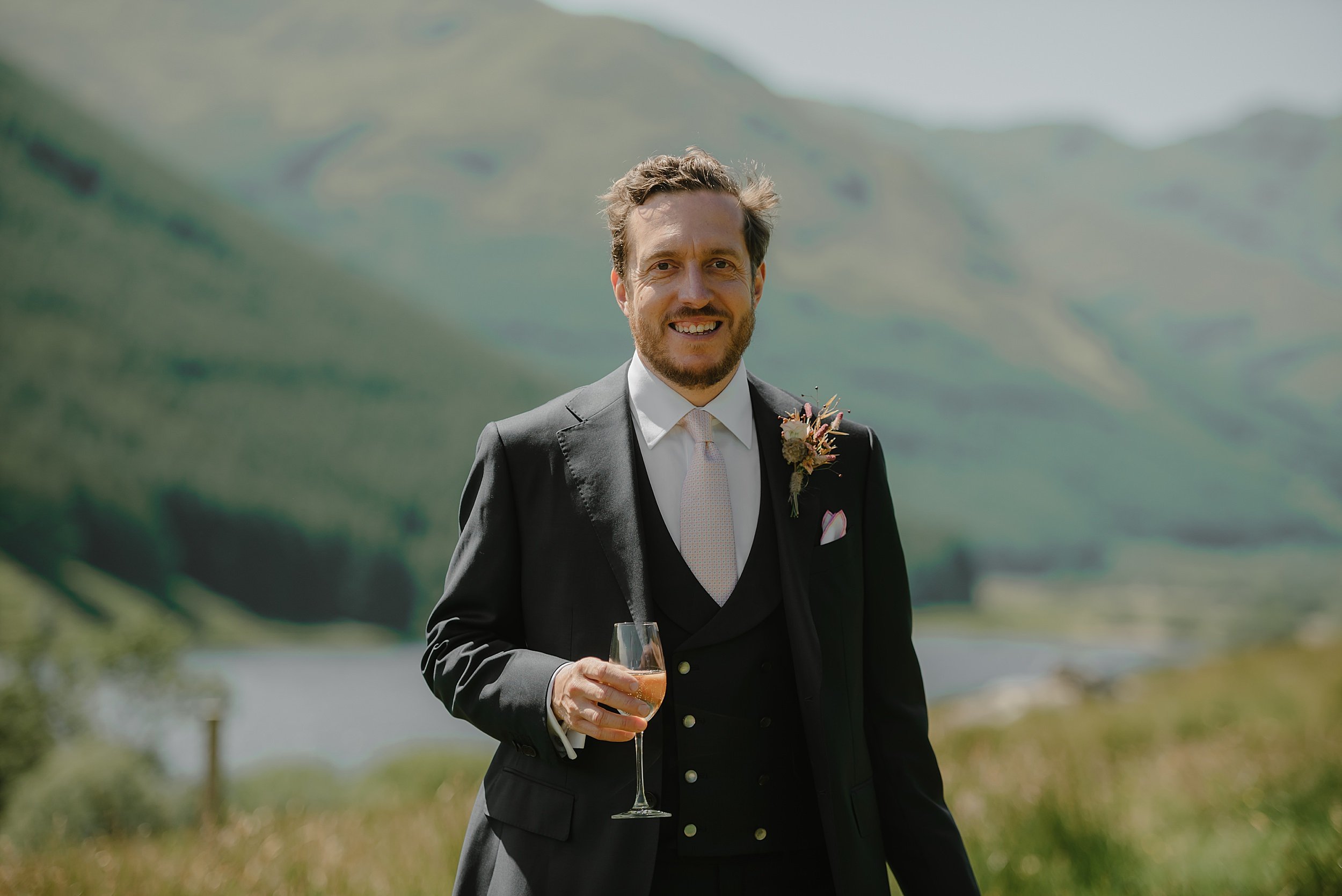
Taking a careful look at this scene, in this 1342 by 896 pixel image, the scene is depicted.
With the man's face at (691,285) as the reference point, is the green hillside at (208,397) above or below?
above

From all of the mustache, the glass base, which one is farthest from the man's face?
the glass base

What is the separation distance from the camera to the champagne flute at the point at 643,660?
1.90 m

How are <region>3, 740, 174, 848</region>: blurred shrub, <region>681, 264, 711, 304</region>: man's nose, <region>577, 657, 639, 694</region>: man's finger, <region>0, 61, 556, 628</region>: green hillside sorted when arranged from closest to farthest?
<region>577, 657, 639, 694</region>: man's finger → <region>681, 264, 711, 304</region>: man's nose → <region>3, 740, 174, 848</region>: blurred shrub → <region>0, 61, 556, 628</region>: green hillside

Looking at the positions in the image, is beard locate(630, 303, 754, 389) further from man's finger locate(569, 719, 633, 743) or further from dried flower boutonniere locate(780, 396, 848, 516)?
man's finger locate(569, 719, 633, 743)

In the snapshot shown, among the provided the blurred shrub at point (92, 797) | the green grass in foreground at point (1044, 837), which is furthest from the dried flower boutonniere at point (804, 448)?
the blurred shrub at point (92, 797)

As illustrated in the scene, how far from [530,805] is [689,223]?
49.4 inches

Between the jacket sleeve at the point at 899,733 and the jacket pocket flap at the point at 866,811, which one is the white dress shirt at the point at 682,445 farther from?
the jacket pocket flap at the point at 866,811

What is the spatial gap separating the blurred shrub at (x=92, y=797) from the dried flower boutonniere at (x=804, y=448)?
30.5 ft

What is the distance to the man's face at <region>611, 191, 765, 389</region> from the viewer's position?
228cm

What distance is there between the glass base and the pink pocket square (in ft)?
2.23

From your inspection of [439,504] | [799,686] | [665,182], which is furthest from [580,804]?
[439,504]

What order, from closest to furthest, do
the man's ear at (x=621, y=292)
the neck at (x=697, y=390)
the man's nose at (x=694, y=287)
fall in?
the man's nose at (x=694, y=287) < the neck at (x=697, y=390) < the man's ear at (x=621, y=292)

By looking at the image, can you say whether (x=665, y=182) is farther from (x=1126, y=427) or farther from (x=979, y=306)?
(x=979, y=306)

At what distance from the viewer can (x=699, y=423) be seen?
2377 mm
